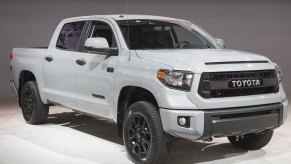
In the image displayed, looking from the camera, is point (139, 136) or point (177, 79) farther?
point (139, 136)

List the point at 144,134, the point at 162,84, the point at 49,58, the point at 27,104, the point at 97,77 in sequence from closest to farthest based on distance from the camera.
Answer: the point at 162,84, the point at 144,134, the point at 97,77, the point at 49,58, the point at 27,104

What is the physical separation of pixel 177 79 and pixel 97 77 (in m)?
1.34

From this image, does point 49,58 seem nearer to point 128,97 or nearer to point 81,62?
point 81,62

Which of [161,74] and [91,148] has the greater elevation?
[161,74]

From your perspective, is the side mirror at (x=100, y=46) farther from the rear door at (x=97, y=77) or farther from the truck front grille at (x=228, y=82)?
the truck front grille at (x=228, y=82)

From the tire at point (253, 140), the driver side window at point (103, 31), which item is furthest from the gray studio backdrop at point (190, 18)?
the tire at point (253, 140)

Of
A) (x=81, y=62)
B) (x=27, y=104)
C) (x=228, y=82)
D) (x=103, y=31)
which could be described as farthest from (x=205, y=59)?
(x=27, y=104)

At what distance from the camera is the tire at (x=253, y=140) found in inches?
228

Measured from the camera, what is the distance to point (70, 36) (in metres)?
6.73

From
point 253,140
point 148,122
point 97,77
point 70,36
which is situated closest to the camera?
point 148,122

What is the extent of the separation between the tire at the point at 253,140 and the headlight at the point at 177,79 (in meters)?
1.52

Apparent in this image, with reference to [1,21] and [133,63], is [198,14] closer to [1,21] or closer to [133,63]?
[1,21]

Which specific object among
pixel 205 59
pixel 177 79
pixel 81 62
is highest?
pixel 205 59

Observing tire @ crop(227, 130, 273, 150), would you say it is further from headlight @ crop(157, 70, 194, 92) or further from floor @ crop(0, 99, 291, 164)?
headlight @ crop(157, 70, 194, 92)
